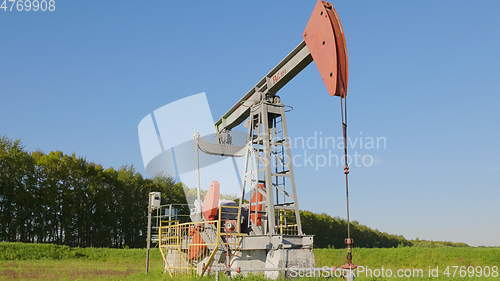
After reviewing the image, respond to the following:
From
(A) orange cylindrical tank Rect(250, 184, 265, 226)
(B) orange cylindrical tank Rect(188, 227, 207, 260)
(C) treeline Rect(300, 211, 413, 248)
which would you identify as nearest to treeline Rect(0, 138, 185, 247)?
(C) treeline Rect(300, 211, 413, 248)

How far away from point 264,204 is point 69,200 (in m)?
21.7

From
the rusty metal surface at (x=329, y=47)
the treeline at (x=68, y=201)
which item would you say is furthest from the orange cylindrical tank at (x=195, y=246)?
the treeline at (x=68, y=201)

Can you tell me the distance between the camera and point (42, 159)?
96.4ft

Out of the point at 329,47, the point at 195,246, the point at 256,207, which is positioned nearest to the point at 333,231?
the point at 195,246

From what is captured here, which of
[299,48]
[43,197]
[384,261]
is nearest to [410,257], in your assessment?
[384,261]

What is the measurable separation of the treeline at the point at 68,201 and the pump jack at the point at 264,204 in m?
17.1

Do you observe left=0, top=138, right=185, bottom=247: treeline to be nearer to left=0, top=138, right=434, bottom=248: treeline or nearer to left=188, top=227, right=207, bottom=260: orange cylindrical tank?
left=0, top=138, right=434, bottom=248: treeline

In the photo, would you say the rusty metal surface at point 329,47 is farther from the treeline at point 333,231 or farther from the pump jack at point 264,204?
the treeline at point 333,231

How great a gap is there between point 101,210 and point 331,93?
26908 mm

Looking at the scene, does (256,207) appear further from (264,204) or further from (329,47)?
(329,47)

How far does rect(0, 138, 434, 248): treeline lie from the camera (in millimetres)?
27750

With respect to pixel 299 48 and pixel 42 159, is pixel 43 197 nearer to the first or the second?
pixel 42 159

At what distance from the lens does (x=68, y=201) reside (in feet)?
99.7

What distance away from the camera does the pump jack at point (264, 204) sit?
10.3m
